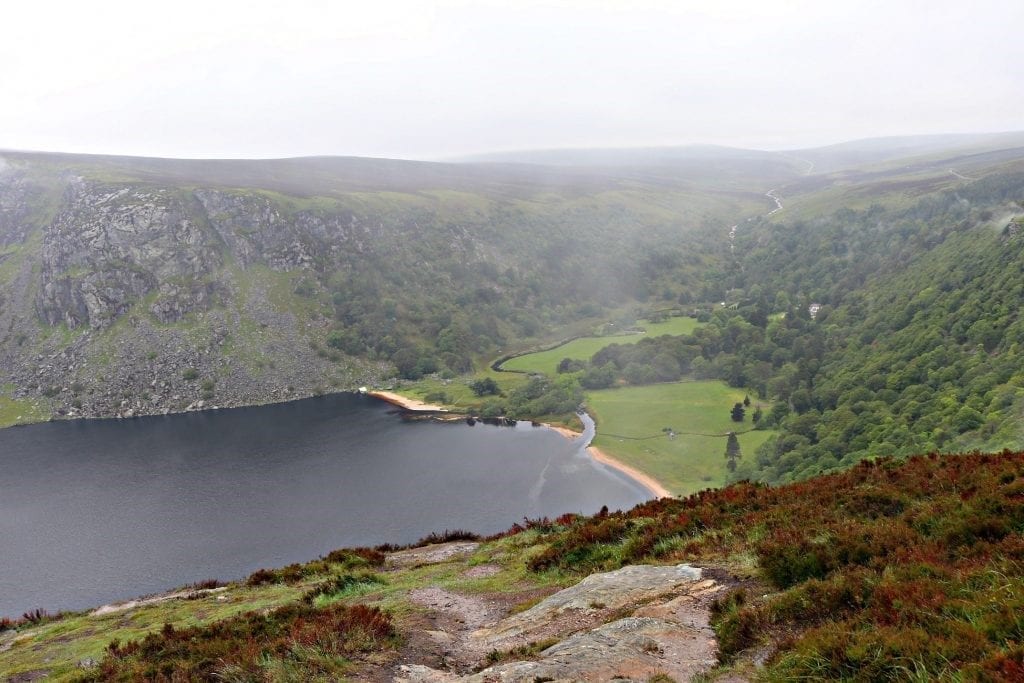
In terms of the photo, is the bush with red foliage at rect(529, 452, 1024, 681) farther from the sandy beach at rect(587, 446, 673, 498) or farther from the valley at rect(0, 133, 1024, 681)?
the sandy beach at rect(587, 446, 673, 498)

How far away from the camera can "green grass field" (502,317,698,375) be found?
5246 inches

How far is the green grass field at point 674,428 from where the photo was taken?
250ft

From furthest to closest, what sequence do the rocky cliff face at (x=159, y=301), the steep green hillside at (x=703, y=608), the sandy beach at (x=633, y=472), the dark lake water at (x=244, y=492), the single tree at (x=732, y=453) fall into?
1. the rocky cliff face at (x=159, y=301)
2. the single tree at (x=732, y=453)
3. the sandy beach at (x=633, y=472)
4. the dark lake water at (x=244, y=492)
5. the steep green hillside at (x=703, y=608)

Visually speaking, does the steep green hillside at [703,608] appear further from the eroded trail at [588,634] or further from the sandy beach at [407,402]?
the sandy beach at [407,402]

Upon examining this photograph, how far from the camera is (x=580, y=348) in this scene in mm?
141250

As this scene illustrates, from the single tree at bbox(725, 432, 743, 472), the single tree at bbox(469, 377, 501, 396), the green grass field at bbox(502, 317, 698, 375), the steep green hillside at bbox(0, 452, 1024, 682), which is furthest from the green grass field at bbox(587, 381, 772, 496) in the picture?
the steep green hillside at bbox(0, 452, 1024, 682)

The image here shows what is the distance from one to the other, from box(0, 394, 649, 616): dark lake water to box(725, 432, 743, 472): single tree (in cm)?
1215

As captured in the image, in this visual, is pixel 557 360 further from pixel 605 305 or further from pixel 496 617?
pixel 496 617

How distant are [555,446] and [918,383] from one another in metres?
48.8

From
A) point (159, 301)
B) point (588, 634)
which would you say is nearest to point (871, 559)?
point (588, 634)

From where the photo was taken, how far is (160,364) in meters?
127

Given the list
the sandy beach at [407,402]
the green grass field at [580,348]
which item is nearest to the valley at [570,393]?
the green grass field at [580,348]

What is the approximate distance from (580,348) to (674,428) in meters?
53.9

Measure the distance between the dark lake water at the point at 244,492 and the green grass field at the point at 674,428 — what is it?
18.5 ft
